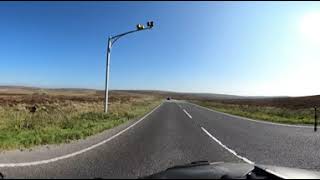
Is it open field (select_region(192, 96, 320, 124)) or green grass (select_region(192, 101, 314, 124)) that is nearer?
green grass (select_region(192, 101, 314, 124))

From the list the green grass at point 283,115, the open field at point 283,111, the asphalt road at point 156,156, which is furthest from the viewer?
the open field at point 283,111

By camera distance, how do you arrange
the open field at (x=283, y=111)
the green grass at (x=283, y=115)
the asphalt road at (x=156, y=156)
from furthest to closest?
the open field at (x=283, y=111)
the green grass at (x=283, y=115)
the asphalt road at (x=156, y=156)

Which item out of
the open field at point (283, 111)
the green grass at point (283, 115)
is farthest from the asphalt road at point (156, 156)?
the open field at point (283, 111)

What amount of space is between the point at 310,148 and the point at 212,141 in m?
3.26

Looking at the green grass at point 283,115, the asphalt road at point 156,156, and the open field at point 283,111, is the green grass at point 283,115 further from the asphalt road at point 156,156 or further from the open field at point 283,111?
the asphalt road at point 156,156

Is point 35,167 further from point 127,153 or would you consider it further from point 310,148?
point 310,148

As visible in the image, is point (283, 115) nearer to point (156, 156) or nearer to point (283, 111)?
point (283, 111)

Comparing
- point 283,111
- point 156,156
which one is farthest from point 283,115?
point 156,156

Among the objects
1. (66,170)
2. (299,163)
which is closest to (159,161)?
(66,170)

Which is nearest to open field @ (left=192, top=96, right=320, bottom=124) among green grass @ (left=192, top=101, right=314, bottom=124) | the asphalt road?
green grass @ (left=192, top=101, right=314, bottom=124)

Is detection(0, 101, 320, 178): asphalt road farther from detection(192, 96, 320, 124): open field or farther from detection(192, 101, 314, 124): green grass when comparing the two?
detection(192, 96, 320, 124): open field

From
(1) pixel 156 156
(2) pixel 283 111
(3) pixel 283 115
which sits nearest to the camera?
(1) pixel 156 156

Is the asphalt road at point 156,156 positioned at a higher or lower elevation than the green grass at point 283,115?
higher

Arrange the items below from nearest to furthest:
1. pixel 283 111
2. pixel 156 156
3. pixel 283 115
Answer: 1. pixel 156 156
2. pixel 283 115
3. pixel 283 111
